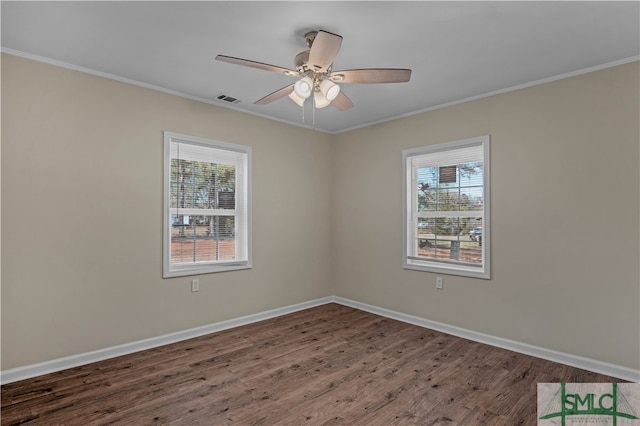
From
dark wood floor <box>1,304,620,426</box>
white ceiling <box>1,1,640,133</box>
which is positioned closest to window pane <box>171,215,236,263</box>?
dark wood floor <box>1,304,620,426</box>

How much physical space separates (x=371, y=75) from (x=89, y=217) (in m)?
2.63

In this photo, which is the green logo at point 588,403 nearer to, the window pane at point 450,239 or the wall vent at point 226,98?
the window pane at point 450,239

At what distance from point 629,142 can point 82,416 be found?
441 centimetres

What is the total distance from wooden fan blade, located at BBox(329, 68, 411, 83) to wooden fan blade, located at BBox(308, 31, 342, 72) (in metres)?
0.15

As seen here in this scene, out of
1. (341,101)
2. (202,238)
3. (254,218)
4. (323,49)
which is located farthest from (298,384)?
(323,49)

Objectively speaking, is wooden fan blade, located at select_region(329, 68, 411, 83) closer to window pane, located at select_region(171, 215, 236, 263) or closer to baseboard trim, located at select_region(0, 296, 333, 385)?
window pane, located at select_region(171, 215, 236, 263)

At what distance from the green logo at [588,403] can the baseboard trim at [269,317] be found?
0.74 ft

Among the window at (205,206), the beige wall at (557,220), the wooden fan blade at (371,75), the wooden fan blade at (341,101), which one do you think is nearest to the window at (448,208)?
the beige wall at (557,220)

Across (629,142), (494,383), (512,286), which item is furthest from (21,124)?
(629,142)

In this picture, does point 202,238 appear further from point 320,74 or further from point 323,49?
point 323,49

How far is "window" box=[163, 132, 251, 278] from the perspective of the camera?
365 centimetres

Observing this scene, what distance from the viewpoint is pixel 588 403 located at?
8.03ft

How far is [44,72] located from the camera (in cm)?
284

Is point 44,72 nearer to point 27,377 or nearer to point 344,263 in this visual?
point 27,377
